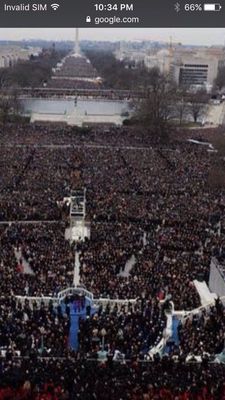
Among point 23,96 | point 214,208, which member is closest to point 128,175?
point 214,208

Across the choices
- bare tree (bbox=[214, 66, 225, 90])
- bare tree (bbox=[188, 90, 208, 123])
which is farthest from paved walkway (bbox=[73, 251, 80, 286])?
bare tree (bbox=[214, 66, 225, 90])

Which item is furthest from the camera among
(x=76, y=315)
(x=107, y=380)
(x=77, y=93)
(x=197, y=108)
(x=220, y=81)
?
(x=220, y=81)

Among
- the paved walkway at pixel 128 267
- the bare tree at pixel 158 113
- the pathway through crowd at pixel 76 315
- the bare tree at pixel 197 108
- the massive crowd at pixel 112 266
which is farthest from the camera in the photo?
the bare tree at pixel 197 108

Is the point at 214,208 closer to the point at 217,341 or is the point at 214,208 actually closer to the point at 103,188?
the point at 103,188

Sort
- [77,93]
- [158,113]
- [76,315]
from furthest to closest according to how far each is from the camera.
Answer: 1. [77,93]
2. [158,113]
3. [76,315]

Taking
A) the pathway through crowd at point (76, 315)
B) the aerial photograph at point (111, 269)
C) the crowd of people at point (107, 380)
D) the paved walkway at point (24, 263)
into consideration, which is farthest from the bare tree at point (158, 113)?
the crowd of people at point (107, 380)
